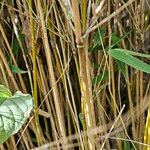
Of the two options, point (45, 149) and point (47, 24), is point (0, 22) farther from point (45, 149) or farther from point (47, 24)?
point (45, 149)

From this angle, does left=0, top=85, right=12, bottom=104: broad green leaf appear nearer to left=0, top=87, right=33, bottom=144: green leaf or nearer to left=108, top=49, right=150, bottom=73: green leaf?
left=0, top=87, right=33, bottom=144: green leaf

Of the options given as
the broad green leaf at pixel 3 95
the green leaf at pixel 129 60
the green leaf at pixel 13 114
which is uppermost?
the green leaf at pixel 129 60

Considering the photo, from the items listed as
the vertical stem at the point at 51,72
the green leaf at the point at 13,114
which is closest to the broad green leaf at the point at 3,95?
the green leaf at the point at 13,114

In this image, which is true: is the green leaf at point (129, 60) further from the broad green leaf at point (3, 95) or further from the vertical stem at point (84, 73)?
the broad green leaf at point (3, 95)

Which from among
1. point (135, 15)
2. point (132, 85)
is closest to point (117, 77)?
point (132, 85)

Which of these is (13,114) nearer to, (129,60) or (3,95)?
(3,95)

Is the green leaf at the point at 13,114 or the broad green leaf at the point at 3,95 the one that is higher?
the broad green leaf at the point at 3,95

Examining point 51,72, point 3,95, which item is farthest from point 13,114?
point 51,72

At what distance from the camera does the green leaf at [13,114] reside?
1.70ft

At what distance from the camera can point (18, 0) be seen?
2.30 ft

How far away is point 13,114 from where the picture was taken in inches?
20.8

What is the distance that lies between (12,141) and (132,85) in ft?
0.87

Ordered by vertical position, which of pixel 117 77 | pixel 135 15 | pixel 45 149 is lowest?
pixel 45 149

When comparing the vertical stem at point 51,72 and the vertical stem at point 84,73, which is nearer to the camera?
the vertical stem at point 84,73
